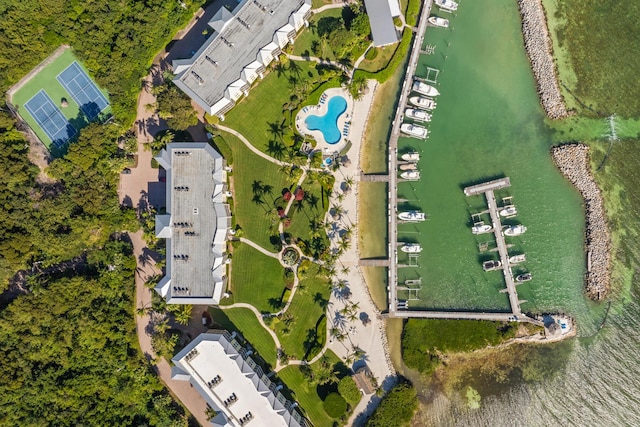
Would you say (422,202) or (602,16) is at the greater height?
(602,16)

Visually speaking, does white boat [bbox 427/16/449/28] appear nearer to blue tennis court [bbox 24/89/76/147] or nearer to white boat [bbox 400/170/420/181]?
white boat [bbox 400/170/420/181]

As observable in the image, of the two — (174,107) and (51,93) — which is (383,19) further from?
(51,93)

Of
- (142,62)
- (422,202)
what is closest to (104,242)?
(142,62)

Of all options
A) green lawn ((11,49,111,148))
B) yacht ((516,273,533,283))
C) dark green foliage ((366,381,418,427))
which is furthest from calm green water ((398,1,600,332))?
green lawn ((11,49,111,148))

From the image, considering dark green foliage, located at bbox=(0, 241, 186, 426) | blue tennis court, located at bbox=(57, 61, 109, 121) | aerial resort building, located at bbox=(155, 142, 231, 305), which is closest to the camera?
aerial resort building, located at bbox=(155, 142, 231, 305)

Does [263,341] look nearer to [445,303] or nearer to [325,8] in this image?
[445,303]

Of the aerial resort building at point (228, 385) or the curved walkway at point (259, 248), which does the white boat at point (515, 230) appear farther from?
the aerial resort building at point (228, 385)
